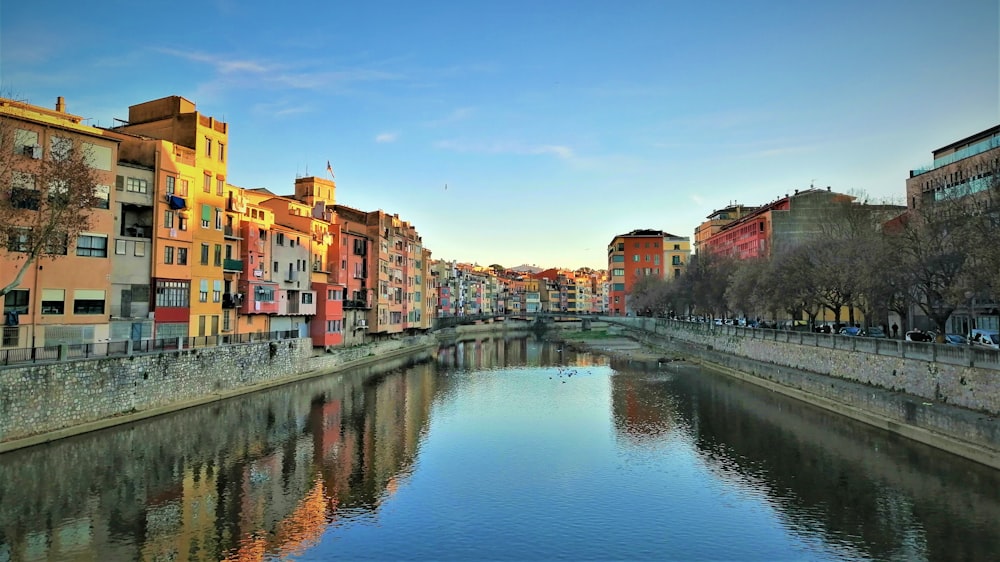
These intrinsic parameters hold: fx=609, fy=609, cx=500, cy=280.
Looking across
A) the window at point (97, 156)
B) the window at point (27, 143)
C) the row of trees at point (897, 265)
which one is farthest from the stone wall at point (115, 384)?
the row of trees at point (897, 265)

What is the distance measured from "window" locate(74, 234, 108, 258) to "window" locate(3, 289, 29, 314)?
3404 mm

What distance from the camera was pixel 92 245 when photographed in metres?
34.6

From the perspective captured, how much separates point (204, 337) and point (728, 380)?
4324 centimetres

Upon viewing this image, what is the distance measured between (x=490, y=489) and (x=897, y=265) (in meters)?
28.0

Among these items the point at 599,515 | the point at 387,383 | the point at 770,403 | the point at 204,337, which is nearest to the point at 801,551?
the point at 599,515

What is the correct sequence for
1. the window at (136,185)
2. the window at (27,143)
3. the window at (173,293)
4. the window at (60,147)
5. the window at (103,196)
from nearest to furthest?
the window at (27,143)
the window at (60,147)
the window at (103,196)
the window at (136,185)
the window at (173,293)

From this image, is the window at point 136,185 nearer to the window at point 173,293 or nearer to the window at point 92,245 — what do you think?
the window at point 92,245

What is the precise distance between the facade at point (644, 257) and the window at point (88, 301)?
376 feet

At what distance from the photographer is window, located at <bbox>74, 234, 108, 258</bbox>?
3408 cm

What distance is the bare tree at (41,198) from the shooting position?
91.5 ft

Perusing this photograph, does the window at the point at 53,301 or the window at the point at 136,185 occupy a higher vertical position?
the window at the point at 136,185

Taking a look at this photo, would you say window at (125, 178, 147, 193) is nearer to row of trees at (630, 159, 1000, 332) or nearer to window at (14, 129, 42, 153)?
window at (14, 129, 42, 153)

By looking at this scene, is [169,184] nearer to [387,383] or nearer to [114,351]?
[114,351]

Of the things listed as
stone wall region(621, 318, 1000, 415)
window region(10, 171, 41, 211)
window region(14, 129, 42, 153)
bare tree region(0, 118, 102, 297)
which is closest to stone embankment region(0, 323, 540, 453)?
bare tree region(0, 118, 102, 297)
